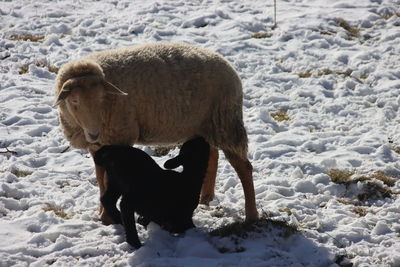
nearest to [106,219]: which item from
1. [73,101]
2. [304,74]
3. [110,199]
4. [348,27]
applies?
[110,199]

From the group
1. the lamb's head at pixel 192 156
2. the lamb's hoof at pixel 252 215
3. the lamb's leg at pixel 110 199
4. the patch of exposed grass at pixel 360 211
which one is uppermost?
the lamb's head at pixel 192 156

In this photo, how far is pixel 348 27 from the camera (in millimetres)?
12039

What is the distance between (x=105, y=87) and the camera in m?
5.19

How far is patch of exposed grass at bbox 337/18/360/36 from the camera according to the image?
11.8 metres

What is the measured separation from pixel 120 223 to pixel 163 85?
1.46 metres

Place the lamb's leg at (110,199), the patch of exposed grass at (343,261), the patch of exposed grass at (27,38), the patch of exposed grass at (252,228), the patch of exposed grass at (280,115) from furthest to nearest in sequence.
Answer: the patch of exposed grass at (27,38) < the patch of exposed grass at (280,115) < the lamb's leg at (110,199) < the patch of exposed grass at (252,228) < the patch of exposed grass at (343,261)

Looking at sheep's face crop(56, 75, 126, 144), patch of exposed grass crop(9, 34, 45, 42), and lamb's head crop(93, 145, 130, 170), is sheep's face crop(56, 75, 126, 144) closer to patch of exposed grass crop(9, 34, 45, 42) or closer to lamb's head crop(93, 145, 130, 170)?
lamb's head crop(93, 145, 130, 170)

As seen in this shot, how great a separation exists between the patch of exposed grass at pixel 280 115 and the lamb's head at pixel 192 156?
3259 mm

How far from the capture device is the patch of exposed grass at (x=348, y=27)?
463 inches

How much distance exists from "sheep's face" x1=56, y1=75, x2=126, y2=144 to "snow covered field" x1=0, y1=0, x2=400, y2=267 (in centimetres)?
101

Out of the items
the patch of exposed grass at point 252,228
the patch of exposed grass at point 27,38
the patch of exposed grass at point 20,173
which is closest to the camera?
the patch of exposed grass at point 252,228

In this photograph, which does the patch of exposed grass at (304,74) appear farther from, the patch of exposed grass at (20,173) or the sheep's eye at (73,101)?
the sheep's eye at (73,101)

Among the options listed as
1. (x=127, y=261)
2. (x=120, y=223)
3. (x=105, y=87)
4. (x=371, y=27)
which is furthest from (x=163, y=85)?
(x=371, y=27)

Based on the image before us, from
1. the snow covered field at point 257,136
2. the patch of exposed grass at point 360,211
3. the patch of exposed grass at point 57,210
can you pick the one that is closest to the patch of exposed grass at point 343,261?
the snow covered field at point 257,136
